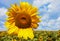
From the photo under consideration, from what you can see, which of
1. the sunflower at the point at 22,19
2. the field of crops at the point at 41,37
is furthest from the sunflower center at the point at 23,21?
the field of crops at the point at 41,37

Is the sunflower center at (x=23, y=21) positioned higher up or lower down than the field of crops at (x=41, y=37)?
higher up

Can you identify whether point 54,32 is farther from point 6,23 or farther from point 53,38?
point 6,23

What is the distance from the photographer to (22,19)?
6016 millimetres

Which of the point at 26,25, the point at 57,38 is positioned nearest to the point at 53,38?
the point at 57,38

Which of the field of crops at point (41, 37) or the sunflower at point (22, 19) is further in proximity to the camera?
the sunflower at point (22, 19)

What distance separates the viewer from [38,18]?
6.09 meters

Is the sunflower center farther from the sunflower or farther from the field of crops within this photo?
the field of crops

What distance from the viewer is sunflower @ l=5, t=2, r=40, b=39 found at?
5.95 meters

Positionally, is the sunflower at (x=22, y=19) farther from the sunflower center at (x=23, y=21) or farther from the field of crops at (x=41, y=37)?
the field of crops at (x=41, y=37)

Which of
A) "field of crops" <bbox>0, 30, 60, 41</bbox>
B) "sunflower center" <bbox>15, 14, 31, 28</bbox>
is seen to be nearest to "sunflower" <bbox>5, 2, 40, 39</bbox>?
"sunflower center" <bbox>15, 14, 31, 28</bbox>

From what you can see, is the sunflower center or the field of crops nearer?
the field of crops

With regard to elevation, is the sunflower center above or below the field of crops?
above

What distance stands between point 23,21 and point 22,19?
0.11m

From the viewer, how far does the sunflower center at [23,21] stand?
19.4ft
